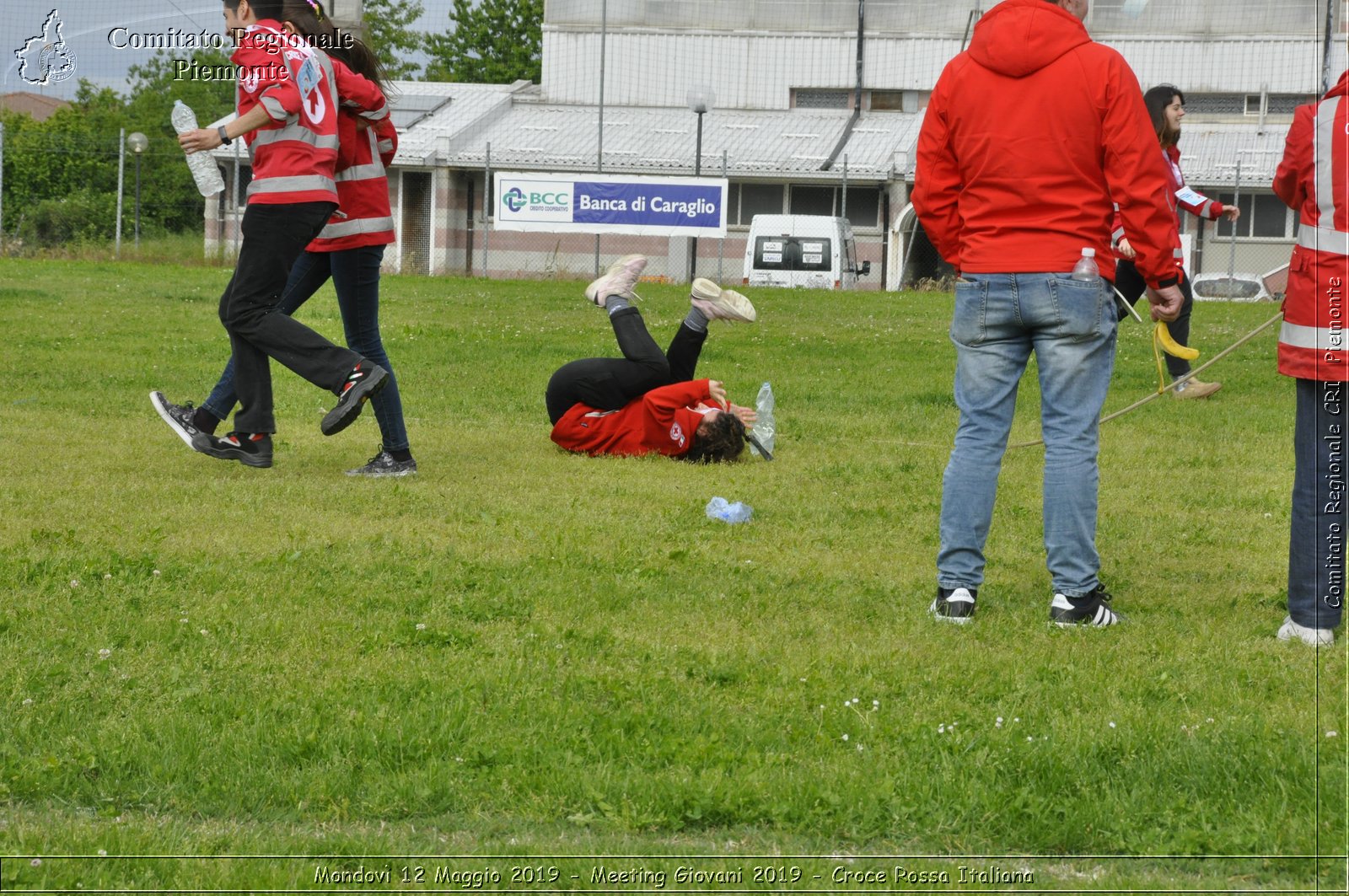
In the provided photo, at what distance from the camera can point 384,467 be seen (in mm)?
7367

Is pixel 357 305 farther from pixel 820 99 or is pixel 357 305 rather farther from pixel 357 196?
pixel 820 99

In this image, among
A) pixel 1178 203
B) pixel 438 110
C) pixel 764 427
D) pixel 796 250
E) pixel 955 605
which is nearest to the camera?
pixel 955 605

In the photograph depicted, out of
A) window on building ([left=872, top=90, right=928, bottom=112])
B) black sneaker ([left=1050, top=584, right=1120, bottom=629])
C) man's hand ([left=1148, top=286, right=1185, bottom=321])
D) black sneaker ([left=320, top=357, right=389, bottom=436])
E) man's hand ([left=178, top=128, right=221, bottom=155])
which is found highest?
window on building ([left=872, top=90, right=928, bottom=112])

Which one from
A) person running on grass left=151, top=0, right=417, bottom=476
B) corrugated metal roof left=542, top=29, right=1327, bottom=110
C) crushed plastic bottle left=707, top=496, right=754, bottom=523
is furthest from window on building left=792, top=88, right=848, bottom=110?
crushed plastic bottle left=707, top=496, right=754, bottom=523

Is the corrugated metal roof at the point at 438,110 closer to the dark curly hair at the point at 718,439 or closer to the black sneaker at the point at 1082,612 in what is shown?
the dark curly hair at the point at 718,439

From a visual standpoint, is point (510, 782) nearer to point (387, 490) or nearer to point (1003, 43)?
point (1003, 43)

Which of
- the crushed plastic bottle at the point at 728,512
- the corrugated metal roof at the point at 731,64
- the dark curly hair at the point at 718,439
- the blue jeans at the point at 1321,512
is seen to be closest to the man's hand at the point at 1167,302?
the blue jeans at the point at 1321,512

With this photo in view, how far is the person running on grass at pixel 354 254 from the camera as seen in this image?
23.4 ft

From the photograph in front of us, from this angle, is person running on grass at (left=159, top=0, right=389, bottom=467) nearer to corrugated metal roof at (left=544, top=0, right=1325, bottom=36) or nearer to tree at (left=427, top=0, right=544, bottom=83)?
corrugated metal roof at (left=544, top=0, right=1325, bottom=36)

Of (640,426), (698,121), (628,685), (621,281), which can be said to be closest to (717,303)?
(621,281)

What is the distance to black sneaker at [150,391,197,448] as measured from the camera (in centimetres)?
737

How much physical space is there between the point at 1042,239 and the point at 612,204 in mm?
25333

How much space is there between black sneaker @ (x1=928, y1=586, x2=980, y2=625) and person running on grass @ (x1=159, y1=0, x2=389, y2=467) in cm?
303

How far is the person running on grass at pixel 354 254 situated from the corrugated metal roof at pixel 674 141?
27943 millimetres
